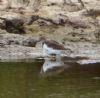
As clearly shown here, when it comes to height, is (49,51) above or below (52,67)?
below

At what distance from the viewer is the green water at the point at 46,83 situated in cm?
1332

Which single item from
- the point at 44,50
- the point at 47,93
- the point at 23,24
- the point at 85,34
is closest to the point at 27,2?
the point at 23,24

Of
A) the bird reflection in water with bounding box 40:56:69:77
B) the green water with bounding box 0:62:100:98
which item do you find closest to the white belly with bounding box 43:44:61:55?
Result: the bird reflection in water with bounding box 40:56:69:77

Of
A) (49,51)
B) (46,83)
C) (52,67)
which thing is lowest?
(49,51)

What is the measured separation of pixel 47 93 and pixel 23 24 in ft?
41.4

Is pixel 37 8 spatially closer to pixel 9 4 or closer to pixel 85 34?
pixel 9 4

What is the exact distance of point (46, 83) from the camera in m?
14.8

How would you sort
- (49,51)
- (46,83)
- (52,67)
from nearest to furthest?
(46,83)
(52,67)
(49,51)

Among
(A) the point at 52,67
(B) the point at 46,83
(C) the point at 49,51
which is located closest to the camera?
(B) the point at 46,83

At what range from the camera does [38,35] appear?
24.8 meters

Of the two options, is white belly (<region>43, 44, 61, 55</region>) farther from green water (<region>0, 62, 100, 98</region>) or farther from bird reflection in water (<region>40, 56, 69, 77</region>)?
green water (<region>0, 62, 100, 98</region>)

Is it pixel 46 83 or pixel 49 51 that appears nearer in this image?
pixel 46 83

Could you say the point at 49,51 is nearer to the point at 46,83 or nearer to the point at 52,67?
the point at 52,67

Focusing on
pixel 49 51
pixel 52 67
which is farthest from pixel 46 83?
pixel 49 51
